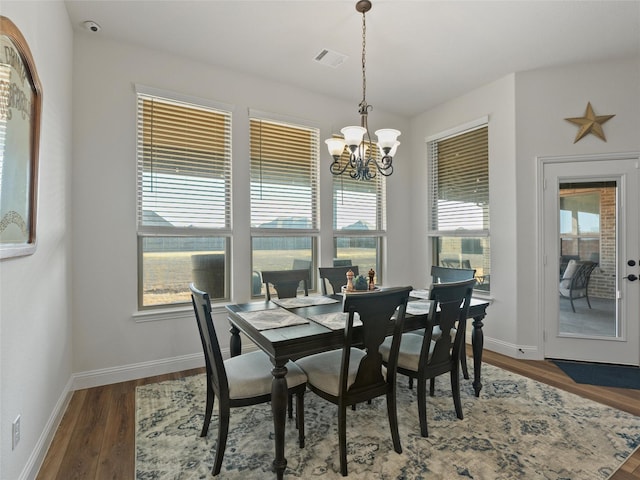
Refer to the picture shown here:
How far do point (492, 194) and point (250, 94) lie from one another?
9.92 feet

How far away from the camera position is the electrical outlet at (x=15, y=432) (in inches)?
61.7

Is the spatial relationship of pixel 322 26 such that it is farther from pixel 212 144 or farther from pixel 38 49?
pixel 38 49

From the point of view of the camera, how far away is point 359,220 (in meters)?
4.47

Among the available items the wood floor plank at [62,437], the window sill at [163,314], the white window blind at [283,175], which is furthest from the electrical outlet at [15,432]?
the white window blind at [283,175]

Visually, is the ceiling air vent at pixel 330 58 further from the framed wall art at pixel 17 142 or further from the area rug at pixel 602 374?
the area rug at pixel 602 374

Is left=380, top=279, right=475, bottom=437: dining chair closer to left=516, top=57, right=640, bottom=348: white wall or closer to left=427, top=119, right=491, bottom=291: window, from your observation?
left=516, top=57, right=640, bottom=348: white wall

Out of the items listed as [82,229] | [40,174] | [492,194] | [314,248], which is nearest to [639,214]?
[492,194]

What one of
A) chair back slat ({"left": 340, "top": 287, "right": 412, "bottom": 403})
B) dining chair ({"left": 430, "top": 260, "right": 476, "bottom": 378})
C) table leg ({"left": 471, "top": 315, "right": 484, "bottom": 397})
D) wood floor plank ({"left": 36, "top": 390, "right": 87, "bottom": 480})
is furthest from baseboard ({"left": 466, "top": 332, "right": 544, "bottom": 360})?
wood floor plank ({"left": 36, "top": 390, "right": 87, "bottom": 480})

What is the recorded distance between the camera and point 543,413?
244cm

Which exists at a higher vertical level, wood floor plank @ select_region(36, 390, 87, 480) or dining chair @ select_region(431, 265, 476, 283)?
dining chair @ select_region(431, 265, 476, 283)

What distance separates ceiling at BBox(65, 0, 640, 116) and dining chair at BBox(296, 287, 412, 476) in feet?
7.52

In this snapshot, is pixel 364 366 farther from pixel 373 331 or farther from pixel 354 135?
pixel 354 135

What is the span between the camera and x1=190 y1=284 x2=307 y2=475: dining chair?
179 cm

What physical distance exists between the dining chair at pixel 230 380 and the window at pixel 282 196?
1.70 meters
